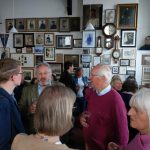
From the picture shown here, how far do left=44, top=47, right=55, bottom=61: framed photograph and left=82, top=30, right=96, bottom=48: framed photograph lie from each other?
1.01 m

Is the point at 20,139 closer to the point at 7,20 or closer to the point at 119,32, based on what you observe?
the point at 119,32

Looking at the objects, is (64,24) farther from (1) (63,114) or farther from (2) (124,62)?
(1) (63,114)

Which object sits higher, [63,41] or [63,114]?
[63,41]

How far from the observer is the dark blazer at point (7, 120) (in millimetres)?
1772

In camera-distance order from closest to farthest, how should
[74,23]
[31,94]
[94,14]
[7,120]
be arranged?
[7,120], [31,94], [94,14], [74,23]

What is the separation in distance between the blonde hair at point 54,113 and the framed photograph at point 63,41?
599cm

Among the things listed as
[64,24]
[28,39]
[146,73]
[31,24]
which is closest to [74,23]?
[64,24]

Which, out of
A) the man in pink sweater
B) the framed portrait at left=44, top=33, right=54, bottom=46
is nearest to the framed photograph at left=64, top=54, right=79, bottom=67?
the framed portrait at left=44, top=33, right=54, bottom=46

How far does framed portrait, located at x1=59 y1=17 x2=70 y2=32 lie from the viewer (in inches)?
284

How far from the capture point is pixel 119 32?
22.0 feet

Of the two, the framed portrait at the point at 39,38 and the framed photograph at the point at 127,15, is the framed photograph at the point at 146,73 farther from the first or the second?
the framed portrait at the point at 39,38

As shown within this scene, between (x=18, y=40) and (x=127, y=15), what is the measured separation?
330 cm

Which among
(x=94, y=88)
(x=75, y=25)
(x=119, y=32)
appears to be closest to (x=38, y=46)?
(x=75, y=25)

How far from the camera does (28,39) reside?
752 centimetres
